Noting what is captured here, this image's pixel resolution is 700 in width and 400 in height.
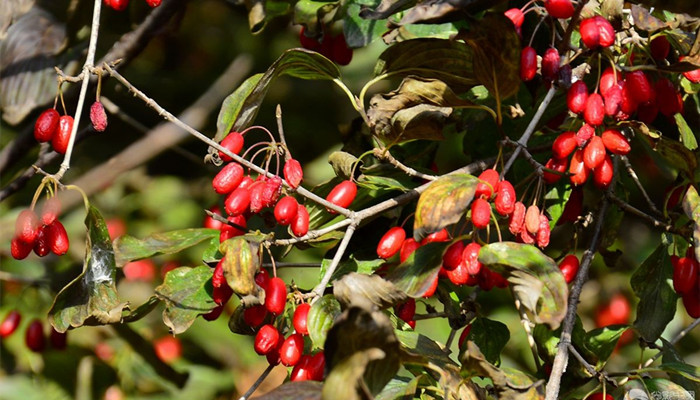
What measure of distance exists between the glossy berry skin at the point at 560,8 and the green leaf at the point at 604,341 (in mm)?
463

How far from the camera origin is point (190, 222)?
2617 mm

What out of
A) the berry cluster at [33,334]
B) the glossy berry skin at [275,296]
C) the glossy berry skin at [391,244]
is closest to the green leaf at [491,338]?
the glossy berry skin at [391,244]

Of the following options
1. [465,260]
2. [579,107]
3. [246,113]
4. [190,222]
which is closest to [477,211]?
[465,260]

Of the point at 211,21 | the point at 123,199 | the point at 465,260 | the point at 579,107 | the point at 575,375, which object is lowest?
the point at 123,199

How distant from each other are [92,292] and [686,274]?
2.65 feet

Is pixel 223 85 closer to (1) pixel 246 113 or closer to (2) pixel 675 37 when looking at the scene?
(1) pixel 246 113

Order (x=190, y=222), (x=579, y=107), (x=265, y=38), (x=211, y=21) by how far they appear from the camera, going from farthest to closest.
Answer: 1. (x=211, y=21)
2. (x=265, y=38)
3. (x=190, y=222)
4. (x=579, y=107)

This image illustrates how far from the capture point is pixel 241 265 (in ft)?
3.38

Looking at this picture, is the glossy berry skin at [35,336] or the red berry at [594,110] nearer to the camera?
the red berry at [594,110]

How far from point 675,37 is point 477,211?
380 mm

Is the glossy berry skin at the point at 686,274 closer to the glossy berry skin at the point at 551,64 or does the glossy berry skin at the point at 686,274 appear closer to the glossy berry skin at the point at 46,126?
the glossy berry skin at the point at 551,64

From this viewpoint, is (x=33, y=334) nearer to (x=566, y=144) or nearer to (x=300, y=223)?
(x=300, y=223)

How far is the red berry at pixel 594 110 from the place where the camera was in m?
1.10

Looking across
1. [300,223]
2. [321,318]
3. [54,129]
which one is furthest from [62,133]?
[321,318]
